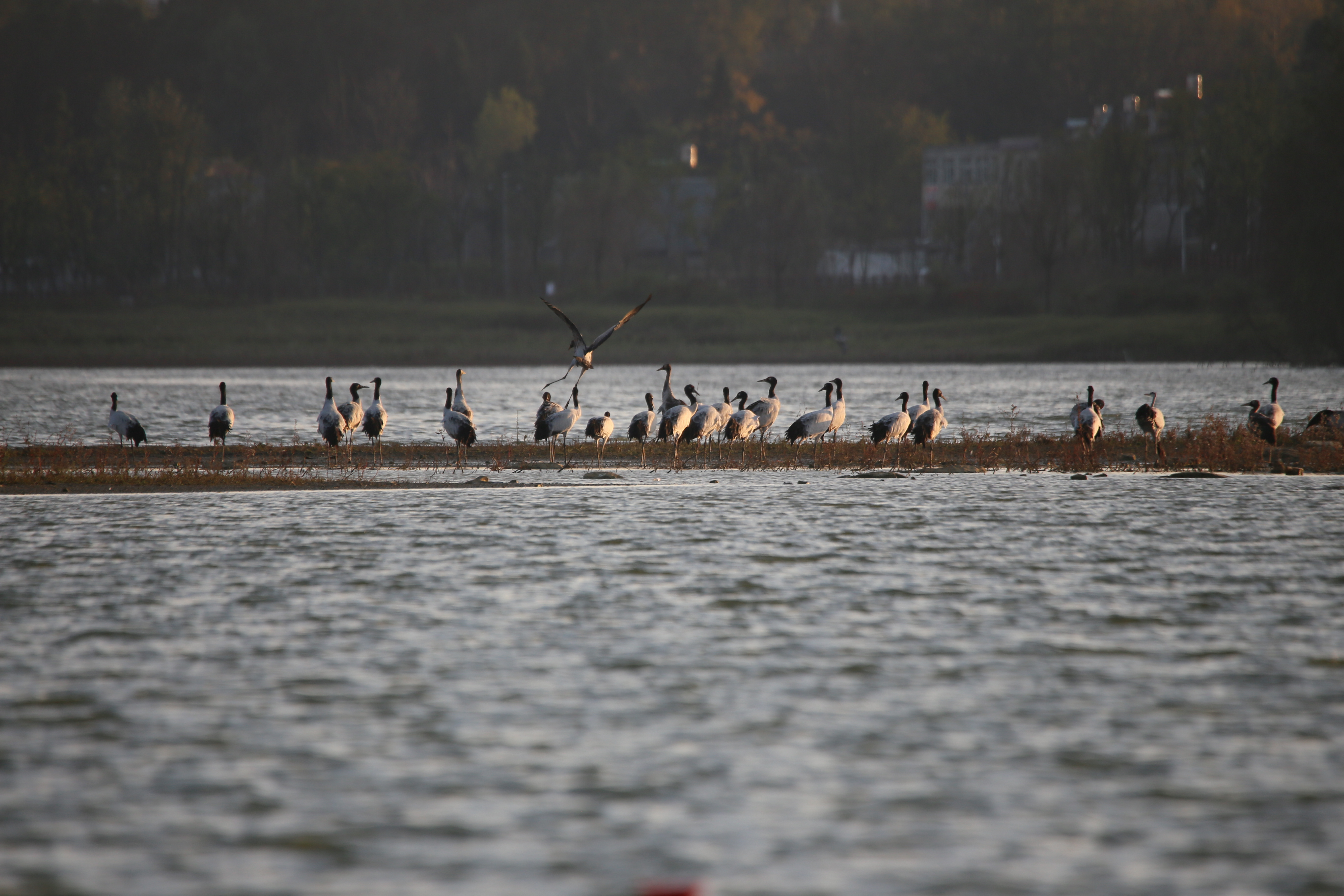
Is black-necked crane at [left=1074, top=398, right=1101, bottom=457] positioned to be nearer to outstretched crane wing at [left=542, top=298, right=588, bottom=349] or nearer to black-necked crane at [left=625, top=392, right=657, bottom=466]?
black-necked crane at [left=625, top=392, right=657, bottom=466]

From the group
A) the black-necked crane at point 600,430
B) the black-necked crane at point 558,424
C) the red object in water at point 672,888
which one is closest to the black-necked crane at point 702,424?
the black-necked crane at point 600,430

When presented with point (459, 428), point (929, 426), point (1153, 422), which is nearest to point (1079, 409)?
point (1153, 422)

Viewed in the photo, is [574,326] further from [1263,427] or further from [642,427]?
[1263,427]

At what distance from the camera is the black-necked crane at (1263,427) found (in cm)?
2936

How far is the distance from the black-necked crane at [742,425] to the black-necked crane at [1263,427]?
32.9 feet

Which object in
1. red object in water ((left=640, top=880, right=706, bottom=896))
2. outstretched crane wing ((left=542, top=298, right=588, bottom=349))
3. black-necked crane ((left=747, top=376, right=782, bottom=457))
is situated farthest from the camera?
black-necked crane ((left=747, top=376, right=782, bottom=457))

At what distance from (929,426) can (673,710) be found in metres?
18.7

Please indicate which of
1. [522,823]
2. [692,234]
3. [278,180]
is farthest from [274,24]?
[522,823]

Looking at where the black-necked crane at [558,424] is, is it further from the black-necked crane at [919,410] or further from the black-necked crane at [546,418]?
the black-necked crane at [919,410]

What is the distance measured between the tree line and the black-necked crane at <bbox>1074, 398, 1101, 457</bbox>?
23866 millimetres

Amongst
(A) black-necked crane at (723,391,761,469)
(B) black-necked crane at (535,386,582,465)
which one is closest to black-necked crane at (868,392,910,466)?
(A) black-necked crane at (723,391,761,469)

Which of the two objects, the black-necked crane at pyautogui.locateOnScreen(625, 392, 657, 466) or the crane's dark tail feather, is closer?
the crane's dark tail feather

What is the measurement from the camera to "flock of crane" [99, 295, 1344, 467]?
28328 millimetres

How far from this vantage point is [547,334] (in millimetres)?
79312
